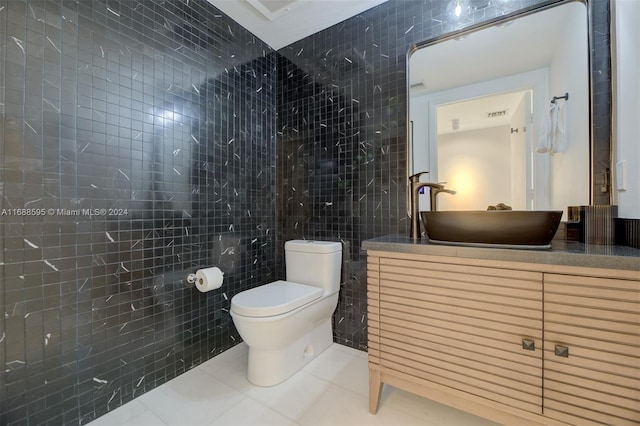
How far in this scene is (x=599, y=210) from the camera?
1.23m

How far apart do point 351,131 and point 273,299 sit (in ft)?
4.04

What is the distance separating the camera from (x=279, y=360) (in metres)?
1.57

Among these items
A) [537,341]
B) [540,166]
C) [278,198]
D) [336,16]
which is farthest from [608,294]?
[336,16]

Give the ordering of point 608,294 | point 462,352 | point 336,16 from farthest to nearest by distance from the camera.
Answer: point 336,16 < point 462,352 < point 608,294

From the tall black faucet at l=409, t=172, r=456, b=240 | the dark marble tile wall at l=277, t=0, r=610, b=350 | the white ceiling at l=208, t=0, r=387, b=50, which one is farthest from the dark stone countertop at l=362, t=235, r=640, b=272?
the white ceiling at l=208, t=0, r=387, b=50

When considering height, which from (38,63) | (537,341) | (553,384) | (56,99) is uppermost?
(38,63)

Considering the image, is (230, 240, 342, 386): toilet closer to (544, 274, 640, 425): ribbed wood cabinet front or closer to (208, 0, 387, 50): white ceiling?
(544, 274, 640, 425): ribbed wood cabinet front

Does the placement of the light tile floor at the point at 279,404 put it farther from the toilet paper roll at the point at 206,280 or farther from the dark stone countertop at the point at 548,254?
the dark stone countertop at the point at 548,254

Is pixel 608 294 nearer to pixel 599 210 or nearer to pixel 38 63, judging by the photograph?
pixel 599 210

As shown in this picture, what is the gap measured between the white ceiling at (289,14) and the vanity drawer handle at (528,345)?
6.68 feet

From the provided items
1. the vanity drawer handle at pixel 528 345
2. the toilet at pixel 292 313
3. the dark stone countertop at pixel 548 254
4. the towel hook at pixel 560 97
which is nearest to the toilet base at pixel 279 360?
the toilet at pixel 292 313

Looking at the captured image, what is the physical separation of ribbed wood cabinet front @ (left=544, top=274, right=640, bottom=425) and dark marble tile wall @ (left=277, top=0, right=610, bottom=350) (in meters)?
0.88

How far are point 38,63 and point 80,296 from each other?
1.00m

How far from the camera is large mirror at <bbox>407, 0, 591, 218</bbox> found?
4.52 ft
